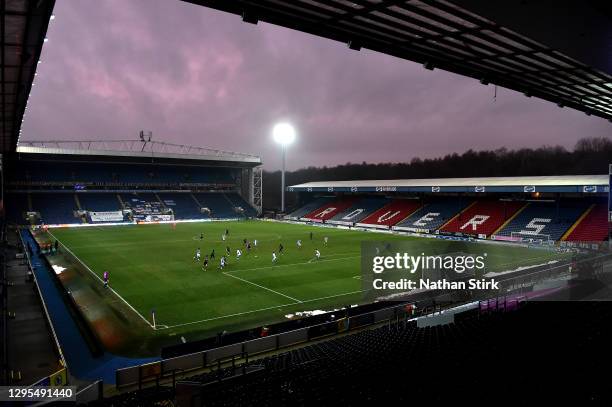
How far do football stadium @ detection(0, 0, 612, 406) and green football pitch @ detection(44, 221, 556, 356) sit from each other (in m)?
0.19

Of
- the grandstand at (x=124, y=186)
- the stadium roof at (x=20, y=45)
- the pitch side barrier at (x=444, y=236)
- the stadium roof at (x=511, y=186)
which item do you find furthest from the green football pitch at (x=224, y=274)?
the grandstand at (x=124, y=186)

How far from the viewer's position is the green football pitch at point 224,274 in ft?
67.5

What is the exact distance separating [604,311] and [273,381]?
12541 millimetres

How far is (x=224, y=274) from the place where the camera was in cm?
2877

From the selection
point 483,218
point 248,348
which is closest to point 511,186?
point 483,218

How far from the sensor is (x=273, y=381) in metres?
9.19

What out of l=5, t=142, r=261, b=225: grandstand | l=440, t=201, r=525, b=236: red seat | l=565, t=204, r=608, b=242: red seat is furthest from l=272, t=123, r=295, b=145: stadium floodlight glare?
l=565, t=204, r=608, b=242: red seat

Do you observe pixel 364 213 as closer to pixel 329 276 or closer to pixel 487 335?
pixel 329 276

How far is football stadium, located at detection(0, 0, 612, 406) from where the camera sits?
8.80 meters

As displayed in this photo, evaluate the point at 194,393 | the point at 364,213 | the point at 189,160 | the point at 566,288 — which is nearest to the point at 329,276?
the point at 566,288

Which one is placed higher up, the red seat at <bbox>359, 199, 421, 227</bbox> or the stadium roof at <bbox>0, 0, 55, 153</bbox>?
the stadium roof at <bbox>0, 0, 55, 153</bbox>

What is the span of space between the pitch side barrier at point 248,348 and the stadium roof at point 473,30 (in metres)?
8.74

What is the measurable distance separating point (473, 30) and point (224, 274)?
22956 millimetres

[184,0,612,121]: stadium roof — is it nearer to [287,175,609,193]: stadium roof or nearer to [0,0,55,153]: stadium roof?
[0,0,55,153]: stadium roof
